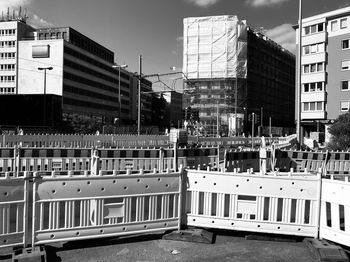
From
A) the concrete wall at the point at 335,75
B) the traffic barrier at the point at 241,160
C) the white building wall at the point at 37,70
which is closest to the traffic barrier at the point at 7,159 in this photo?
the traffic barrier at the point at 241,160

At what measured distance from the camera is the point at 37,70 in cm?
8588

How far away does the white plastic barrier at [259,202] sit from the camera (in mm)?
5934

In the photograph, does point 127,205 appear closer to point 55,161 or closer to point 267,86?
point 55,161

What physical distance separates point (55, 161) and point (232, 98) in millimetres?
66409

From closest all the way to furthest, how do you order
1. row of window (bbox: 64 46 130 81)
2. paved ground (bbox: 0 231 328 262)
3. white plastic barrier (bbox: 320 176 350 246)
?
paved ground (bbox: 0 231 328 262), white plastic barrier (bbox: 320 176 350 246), row of window (bbox: 64 46 130 81)

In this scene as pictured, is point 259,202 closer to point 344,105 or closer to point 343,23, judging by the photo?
point 344,105

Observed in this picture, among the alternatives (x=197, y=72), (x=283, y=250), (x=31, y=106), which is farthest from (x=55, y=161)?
(x=197, y=72)

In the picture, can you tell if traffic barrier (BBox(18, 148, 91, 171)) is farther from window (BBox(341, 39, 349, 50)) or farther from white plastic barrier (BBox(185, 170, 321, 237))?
window (BBox(341, 39, 349, 50))

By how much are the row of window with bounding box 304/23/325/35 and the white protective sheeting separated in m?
19.2

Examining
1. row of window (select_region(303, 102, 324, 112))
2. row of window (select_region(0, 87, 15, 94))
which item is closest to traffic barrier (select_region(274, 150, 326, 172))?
row of window (select_region(303, 102, 324, 112))

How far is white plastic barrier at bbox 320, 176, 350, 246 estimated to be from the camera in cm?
545

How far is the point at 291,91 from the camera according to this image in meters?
106

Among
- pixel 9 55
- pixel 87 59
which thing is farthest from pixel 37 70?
pixel 87 59

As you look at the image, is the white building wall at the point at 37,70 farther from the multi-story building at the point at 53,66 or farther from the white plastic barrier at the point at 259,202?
the white plastic barrier at the point at 259,202
